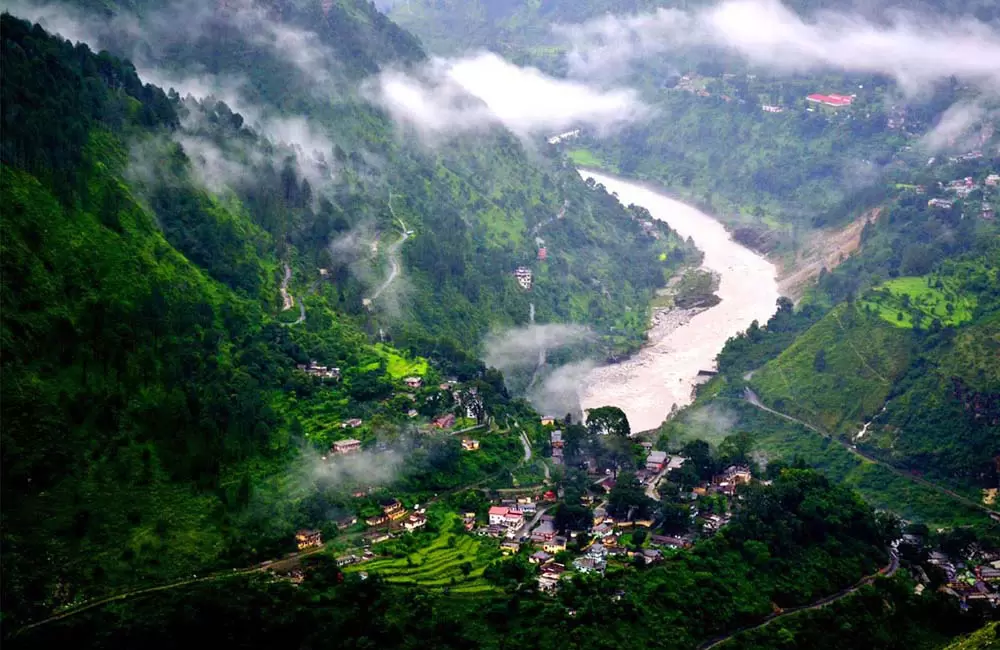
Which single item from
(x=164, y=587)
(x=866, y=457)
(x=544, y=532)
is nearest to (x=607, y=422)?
(x=544, y=532)

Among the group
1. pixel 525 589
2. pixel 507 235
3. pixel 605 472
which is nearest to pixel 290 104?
pixel 507 235

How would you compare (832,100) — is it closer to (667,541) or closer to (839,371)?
(839,371)

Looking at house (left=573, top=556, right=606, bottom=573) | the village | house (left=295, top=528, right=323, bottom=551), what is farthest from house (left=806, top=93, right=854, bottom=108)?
house (left=295, top=528, right=323, bottom=551)

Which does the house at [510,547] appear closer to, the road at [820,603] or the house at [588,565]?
the house at [588,565]

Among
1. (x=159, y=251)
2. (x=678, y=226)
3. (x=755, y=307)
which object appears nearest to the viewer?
(x=159, y=251)

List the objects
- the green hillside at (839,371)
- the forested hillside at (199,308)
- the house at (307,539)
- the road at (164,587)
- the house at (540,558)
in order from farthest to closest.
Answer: the green hillside at (839,371) < the house at (540,558) < the house at (307,539) < the forested hillside at (199,308) < the road at (164,587)

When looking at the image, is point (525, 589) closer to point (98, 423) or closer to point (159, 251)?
point (98, 423)

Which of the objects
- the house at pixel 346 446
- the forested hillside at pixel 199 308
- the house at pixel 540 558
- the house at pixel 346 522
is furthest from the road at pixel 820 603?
the house at pixel 346 446

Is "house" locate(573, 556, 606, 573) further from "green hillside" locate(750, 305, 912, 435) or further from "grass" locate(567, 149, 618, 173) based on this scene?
"grass" locate(567, 149, 618, 173)
